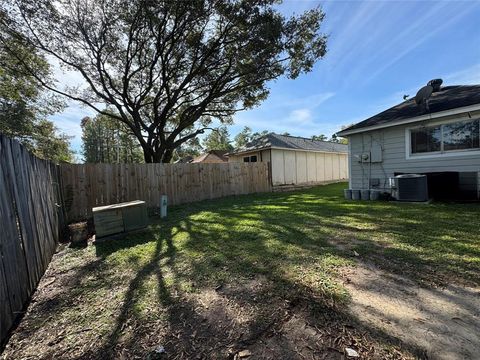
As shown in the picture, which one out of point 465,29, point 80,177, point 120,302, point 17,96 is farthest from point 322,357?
point 17,96

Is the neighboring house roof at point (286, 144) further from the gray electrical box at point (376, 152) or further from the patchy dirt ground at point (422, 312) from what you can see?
the patchy dirt ground at point (422, 312)

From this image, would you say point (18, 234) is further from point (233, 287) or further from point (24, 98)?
point (24, 98)

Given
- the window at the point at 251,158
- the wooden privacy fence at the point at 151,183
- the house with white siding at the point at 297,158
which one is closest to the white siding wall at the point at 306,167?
the house with white siding at the point at 297,158

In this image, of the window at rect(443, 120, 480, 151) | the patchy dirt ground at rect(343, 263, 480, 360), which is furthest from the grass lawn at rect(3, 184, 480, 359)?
the window at rect(443, 120, 480, 151)

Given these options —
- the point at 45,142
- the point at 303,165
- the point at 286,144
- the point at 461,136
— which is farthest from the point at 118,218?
the point at 45,142

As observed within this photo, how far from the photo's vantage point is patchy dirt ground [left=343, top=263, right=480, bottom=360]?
156 cm

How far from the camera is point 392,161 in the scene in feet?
25.0

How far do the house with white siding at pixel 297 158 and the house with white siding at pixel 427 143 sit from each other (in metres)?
5.91

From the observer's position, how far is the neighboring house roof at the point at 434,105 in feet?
20.8

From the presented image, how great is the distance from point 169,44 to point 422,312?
484 inches

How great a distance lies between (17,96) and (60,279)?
16.2 meters

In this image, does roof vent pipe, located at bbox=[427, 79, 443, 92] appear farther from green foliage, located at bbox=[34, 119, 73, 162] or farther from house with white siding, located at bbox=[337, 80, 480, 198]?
green foliage, located at bbox=[34, 119, 73, 162]

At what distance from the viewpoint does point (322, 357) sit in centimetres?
153

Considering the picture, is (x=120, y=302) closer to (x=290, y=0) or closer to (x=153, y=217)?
(x=153, y=217)
